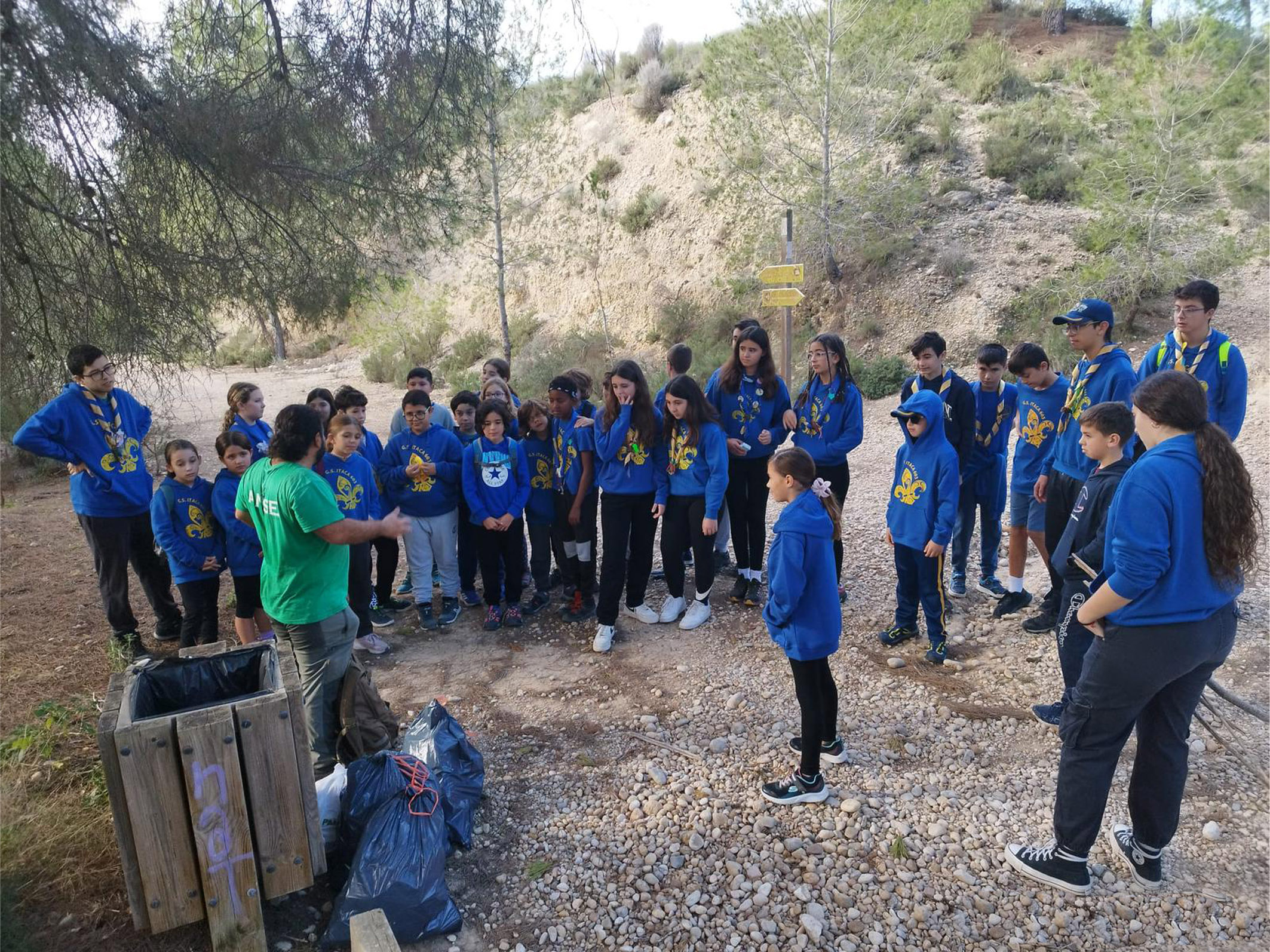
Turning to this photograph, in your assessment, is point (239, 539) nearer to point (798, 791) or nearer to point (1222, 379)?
point (798, 791)

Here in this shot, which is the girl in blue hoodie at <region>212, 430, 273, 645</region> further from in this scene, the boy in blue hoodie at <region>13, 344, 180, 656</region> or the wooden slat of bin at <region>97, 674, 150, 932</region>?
the wooden slat of bin at <region>97, 674, 150, 932</region>

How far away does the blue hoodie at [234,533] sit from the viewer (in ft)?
15.8

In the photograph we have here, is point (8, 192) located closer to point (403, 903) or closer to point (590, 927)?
point (403, 903)

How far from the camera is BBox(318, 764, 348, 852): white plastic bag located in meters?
3.15

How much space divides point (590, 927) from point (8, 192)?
4.31 meters

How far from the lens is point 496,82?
4.91 metres

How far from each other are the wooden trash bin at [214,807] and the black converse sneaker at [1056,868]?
2.71 metres

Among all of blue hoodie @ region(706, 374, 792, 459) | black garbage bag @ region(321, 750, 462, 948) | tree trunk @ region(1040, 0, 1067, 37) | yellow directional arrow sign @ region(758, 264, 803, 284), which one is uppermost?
tree trunk @ region(1040, 0, 1067, 37)

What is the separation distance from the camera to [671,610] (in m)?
5.72

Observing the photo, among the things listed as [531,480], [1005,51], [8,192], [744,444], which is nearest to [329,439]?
[531,480]

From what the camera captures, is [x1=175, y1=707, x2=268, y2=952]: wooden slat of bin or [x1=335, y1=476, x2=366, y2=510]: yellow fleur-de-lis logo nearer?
[x1=175, y1=707, x2=268, y2=952]: wooden slat of bin

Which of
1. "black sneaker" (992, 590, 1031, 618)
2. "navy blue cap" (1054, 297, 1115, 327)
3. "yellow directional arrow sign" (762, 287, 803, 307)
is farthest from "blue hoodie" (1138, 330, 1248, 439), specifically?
"yellow directional arrow sign" (762, 287, 803, 307)

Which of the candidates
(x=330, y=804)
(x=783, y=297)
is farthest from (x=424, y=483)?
(x=783, y=297)

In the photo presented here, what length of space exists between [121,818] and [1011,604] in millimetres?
5176
